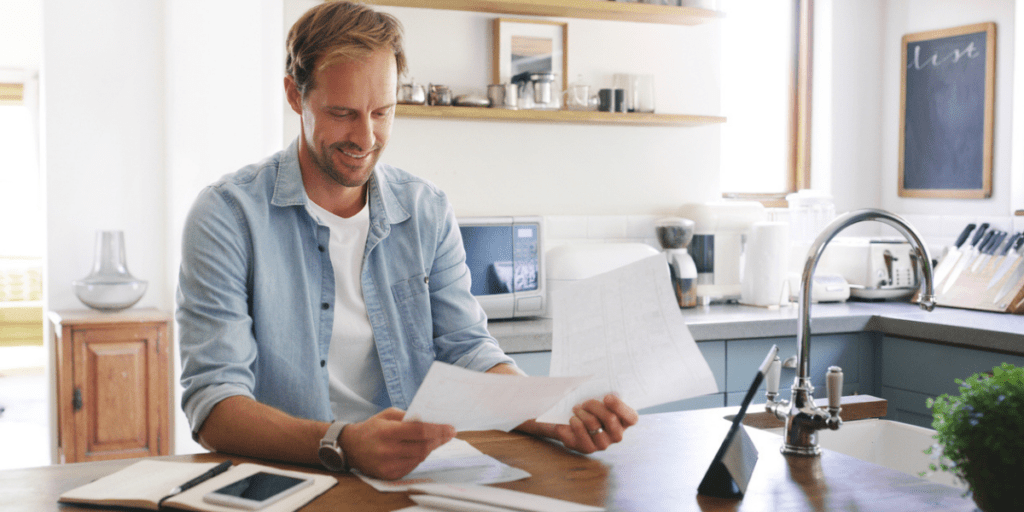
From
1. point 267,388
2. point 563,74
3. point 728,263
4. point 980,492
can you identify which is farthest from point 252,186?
point 728,263

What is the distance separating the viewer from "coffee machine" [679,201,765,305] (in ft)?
11.1

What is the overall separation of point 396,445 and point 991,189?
325 centimetres

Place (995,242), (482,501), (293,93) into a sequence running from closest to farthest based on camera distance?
(482,501)
(293,93)
(995,242)

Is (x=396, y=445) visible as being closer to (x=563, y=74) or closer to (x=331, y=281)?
(x=331, y=281)

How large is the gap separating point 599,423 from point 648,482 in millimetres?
112

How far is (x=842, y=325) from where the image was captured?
296cm

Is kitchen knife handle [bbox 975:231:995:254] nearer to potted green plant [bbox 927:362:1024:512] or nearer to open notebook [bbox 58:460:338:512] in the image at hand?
potted green plant [bbox 927:362:1024:512]

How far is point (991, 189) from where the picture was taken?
138 inches

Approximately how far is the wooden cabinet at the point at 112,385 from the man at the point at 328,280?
2065 millimetres

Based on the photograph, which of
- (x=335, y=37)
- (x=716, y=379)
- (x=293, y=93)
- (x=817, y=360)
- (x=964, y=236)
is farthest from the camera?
(x=964, y=236)

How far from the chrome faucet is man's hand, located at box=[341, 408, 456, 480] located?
52 centimetres

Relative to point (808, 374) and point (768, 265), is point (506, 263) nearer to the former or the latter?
point (768, 265)

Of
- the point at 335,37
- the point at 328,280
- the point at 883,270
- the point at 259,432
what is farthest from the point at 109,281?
the point at 883,270

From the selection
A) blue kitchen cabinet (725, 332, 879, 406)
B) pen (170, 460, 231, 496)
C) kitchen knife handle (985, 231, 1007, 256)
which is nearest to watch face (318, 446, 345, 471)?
pen (170, 460, 231, 496)
